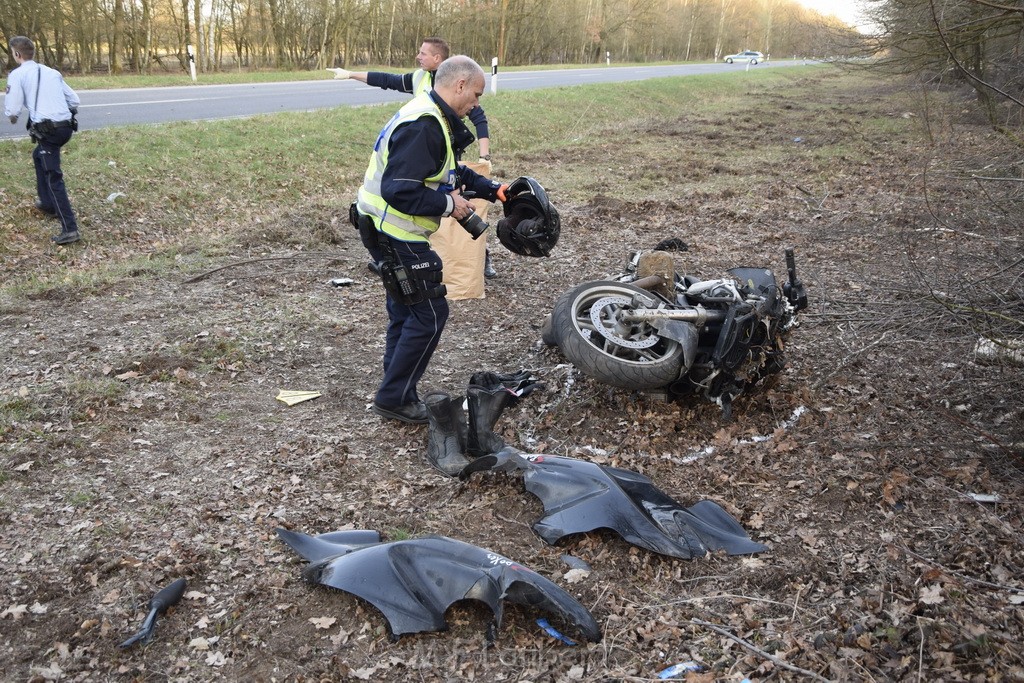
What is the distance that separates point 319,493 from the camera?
4152 mm

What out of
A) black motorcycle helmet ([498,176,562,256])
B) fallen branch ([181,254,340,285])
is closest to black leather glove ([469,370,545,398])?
black motorcycle helmet ([498,176,562,256])

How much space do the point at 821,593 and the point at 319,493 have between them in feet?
8.29

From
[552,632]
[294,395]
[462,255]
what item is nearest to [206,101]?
[462,255]

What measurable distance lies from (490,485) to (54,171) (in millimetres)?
6864

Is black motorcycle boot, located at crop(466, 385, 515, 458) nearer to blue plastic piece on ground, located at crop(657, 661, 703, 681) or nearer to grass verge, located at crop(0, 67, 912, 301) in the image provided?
blue plastic piece on ground, located at crop(657, 661, 703, 681)

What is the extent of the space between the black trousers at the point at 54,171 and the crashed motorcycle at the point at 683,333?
627 centimetres

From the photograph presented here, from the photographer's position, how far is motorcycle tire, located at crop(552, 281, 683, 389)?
4707mm

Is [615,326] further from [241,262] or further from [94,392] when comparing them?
[241,262]

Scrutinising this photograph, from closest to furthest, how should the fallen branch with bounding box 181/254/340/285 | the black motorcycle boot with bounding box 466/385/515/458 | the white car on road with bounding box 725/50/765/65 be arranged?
the black motorcycle boot with bounding box 466/385/515/458 < the fallen branch with bounding box 181/254/340/285 < the white car on road with bounding box 725/50/765/65

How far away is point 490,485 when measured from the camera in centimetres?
415

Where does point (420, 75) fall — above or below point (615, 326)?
above

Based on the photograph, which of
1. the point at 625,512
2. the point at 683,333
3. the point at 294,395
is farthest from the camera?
the point at 294,395

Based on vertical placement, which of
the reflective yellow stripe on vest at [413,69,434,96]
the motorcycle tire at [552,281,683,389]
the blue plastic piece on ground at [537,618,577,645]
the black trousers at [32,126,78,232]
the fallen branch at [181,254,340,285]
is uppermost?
the reflective yellow stripe on vest at [413,69,434,96]

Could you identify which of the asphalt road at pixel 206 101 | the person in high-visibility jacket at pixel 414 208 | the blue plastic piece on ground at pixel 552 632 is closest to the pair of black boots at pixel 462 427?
the person in high-visibility jacket at pixel 414 208
